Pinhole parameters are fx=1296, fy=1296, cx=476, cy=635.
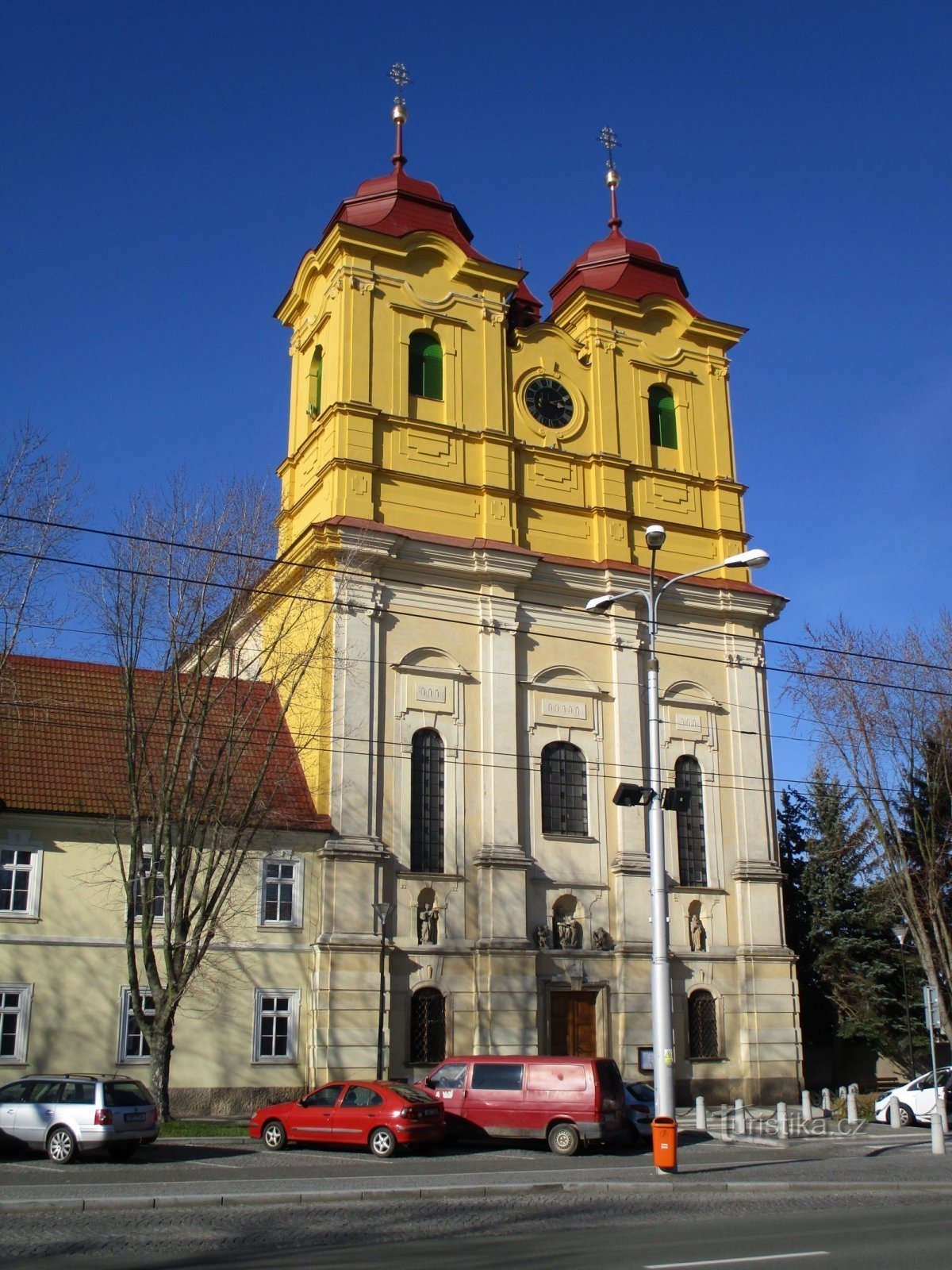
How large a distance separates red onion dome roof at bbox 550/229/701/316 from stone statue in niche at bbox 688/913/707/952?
17178mm

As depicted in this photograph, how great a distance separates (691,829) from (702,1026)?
186 inches

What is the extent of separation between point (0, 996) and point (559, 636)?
15.1m

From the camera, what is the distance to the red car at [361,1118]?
1986cm

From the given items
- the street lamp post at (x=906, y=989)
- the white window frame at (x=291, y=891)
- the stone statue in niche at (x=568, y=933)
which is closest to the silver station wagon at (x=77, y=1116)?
the white window frame at (x=291, y=891)

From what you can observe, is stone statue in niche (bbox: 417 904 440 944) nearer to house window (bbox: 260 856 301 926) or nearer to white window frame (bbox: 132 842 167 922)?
house window (bbox: 260 856 301 926)

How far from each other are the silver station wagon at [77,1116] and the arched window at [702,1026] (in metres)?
15.0

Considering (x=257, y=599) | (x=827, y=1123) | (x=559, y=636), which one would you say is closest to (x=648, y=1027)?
(x=827, y=1123)

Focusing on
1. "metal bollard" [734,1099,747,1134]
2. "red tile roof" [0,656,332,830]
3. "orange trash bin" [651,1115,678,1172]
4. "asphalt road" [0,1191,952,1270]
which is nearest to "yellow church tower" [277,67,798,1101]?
"red tile roof" [0,656,332,830]

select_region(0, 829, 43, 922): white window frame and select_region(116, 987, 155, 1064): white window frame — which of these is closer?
select_region(0, 829, 43, 922): white window frame

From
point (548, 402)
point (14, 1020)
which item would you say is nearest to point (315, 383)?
point (548, 402)

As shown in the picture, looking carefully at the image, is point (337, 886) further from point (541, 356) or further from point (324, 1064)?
point (541, 356)

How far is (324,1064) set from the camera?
86.9ft

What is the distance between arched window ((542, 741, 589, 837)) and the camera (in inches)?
1220

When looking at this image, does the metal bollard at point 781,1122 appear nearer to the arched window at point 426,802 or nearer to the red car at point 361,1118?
the red car at point 361,1118
